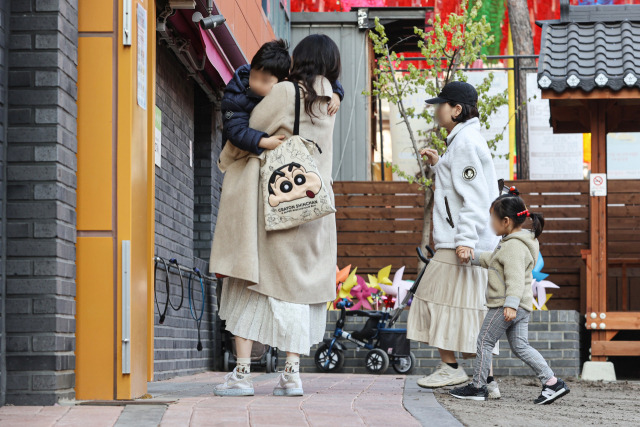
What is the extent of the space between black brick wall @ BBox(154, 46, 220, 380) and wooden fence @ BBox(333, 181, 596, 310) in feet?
9.53

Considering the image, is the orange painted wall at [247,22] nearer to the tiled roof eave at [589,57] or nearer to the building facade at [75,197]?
the tiled roof eave at [589,57]

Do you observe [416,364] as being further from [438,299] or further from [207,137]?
[438,299]

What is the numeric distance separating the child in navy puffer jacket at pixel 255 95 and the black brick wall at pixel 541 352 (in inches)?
199

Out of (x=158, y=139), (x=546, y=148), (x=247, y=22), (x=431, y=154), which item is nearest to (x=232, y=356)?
(x=158, y=139)

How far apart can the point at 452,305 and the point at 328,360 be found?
4.14 meters

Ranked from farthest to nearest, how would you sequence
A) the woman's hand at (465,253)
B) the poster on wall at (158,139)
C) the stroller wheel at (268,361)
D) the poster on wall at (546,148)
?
the poster on wall at (546,148), the stroller wheel at (268,361), the poster on wall at (158,139), the woman's hand at (465,253)

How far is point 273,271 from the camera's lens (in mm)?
5184

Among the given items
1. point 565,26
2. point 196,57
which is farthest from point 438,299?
point 565,26

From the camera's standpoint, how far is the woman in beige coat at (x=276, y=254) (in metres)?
5.14

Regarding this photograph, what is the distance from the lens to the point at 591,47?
10.1 meters

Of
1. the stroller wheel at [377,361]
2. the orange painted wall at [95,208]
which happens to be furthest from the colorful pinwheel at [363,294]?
the orange painted wall at [95,208]

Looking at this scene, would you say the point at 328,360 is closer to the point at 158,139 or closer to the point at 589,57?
the point at 158,139

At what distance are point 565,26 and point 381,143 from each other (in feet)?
16.3

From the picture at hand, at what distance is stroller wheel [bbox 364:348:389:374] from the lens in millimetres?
9609
